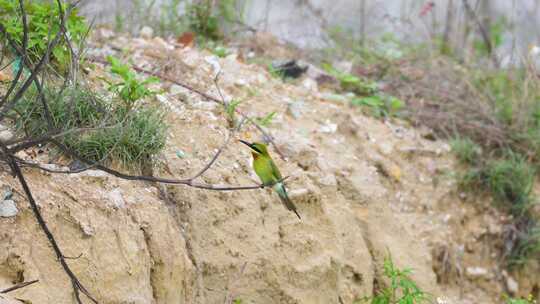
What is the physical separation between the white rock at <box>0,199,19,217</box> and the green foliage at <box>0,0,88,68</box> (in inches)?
31.9

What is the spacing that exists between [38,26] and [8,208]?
0.97 meters

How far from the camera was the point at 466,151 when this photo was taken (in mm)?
5293

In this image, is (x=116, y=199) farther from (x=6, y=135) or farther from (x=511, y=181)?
(x=511, y=181)

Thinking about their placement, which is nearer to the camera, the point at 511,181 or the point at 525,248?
the point at 525,248

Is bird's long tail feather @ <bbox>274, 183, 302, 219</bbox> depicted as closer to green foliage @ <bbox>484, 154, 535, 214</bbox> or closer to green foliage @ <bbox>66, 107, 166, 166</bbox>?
green foliage @ <bbox>66, 107, 166, 166</bbox>

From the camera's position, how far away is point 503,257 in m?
5.07

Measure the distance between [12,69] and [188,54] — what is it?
1231 millimetres

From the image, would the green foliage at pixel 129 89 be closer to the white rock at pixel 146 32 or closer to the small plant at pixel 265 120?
the small plant at pixel 265 120

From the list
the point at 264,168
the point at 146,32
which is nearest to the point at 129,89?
the point at 264,168

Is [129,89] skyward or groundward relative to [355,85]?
skyward

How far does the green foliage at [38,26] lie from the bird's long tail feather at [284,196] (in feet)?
3.47

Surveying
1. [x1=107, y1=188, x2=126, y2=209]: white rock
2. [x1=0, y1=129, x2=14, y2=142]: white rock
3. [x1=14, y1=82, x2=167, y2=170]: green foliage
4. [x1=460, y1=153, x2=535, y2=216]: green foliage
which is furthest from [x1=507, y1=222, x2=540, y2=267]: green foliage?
[x1=0, y1=129, x2=14, y2=142]: white rock

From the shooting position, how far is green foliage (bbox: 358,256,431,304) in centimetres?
382

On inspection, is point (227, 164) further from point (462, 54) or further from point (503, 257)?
point (462, 54)
